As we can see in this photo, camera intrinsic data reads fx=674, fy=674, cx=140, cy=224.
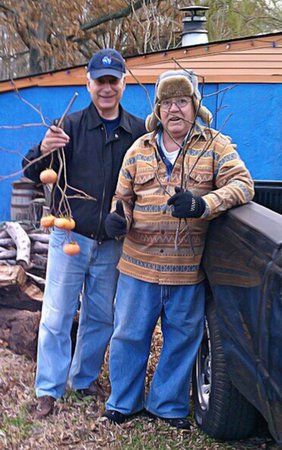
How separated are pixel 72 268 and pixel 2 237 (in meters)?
2.93

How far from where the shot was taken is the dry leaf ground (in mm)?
3873

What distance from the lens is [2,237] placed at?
688cm

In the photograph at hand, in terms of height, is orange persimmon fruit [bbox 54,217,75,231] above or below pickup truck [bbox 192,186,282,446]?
above

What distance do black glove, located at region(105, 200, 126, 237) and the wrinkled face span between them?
501 millimetres

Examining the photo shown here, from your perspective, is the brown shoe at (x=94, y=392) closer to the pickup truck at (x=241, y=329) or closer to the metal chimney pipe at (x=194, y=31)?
the pickup truck at (x=241, y=329)

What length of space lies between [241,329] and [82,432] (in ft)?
5.08

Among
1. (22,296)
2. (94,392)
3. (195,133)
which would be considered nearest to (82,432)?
(94,392)

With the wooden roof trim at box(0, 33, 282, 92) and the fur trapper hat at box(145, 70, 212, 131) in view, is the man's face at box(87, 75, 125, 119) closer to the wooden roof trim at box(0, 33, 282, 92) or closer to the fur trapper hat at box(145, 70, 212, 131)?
the fur trapper hat at box(145, 70, 212, 131)

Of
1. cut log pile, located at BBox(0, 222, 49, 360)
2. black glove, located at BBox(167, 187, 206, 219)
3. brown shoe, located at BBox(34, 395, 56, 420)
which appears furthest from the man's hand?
cut log pile, located at BBox(0, 222, 49, 360)

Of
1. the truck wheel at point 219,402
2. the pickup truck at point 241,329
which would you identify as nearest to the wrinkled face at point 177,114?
the pickup truck at point 241,329

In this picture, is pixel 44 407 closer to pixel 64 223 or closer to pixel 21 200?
pixel 64 223

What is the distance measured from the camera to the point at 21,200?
9.55m

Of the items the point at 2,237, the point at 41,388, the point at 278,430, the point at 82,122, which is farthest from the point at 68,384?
the point at 2,237

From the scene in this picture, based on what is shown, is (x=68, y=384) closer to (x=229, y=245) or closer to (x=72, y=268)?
(x=72, y=268)
